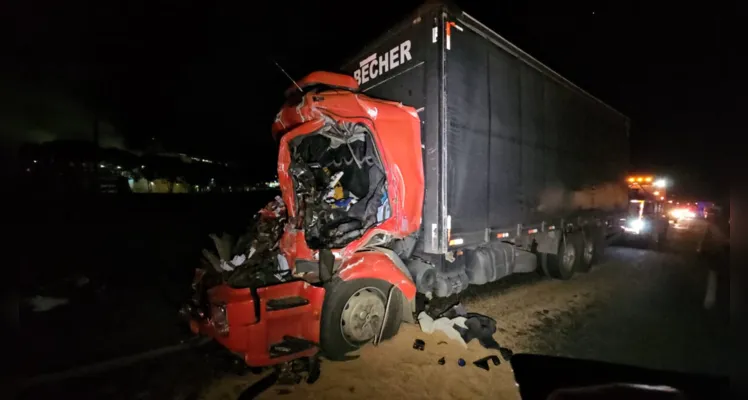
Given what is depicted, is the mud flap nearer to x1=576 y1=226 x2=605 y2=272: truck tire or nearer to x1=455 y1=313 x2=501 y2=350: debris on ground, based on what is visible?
x1=455 y1=313 x2=501 y2=350: debris on ground

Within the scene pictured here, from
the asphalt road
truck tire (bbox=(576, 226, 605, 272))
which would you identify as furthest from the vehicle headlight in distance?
the asphalt road

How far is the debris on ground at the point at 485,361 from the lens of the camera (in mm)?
4008

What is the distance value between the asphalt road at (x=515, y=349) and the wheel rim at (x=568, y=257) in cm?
46

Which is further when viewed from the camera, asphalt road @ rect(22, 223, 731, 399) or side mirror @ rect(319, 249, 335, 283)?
side mirror @ rect(319, 249, 335, 283)

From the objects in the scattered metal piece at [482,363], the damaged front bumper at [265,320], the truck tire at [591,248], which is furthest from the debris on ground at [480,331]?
the truck tire at [591,248]

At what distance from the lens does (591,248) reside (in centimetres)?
934

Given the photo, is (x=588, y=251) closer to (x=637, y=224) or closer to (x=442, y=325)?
(x=442, y=325)

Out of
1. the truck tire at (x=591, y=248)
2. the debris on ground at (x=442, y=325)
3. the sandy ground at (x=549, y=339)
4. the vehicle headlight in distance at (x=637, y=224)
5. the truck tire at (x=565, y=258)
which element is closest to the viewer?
the sandy ground at (x=549, y=339)

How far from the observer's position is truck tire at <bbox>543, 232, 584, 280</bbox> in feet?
26.0

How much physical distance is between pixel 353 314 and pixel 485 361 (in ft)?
5.28

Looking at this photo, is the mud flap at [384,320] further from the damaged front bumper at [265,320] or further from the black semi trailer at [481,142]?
the damaged front bumper at [265,320]

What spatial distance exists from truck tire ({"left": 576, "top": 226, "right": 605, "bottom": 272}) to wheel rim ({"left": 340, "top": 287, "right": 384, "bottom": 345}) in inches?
265

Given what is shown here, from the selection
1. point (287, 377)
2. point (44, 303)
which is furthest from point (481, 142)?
point (44, 303)

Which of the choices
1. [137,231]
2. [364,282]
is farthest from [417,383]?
[137,231]
